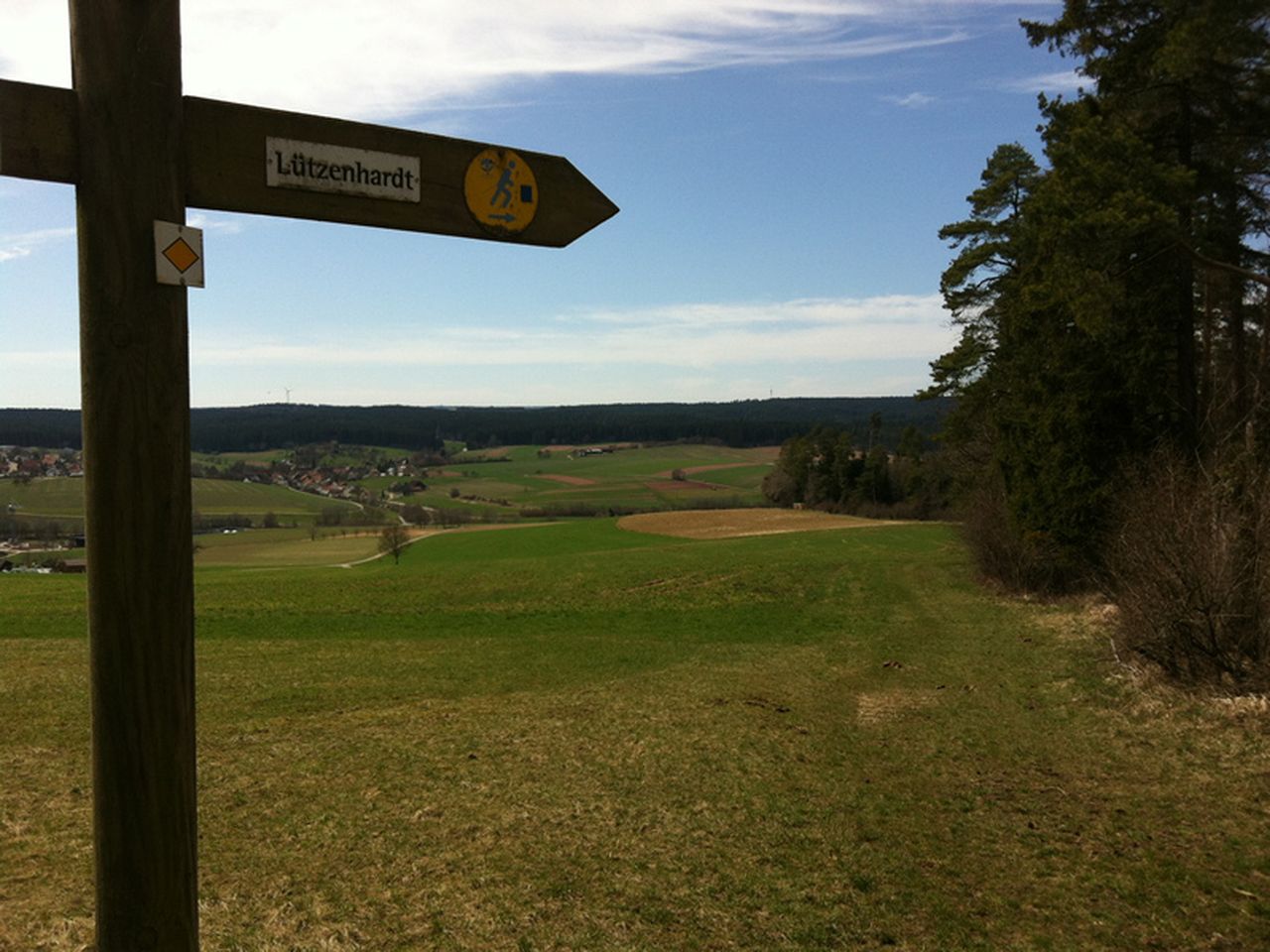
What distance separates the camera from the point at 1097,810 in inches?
288

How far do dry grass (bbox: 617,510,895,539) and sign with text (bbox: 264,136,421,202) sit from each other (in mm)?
46499

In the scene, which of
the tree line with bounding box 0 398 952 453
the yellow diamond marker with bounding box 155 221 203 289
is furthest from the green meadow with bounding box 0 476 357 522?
the yellow diamond marker with bounding box 155 221 203 289

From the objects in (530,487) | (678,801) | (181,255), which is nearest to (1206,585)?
(678,801)

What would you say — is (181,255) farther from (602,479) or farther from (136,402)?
(602,479)

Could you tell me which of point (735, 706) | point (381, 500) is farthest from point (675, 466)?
point (735, 706)

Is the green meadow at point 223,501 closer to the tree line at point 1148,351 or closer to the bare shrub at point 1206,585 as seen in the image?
the tree line at point 1148,351

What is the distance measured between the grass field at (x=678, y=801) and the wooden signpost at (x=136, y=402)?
2.67 metres

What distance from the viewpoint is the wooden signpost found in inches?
84.6

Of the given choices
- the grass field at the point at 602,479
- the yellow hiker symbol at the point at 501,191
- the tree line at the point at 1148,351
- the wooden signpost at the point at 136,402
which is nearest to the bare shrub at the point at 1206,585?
the tree line at the point at 1148,351

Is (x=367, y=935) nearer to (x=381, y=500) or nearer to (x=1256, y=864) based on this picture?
(x=1256, y=864)

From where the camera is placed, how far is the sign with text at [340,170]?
2.50 meters

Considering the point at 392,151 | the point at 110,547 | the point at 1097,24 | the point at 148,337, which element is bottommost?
the point at 110,547

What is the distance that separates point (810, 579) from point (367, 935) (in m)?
26.4

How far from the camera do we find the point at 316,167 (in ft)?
8.38
